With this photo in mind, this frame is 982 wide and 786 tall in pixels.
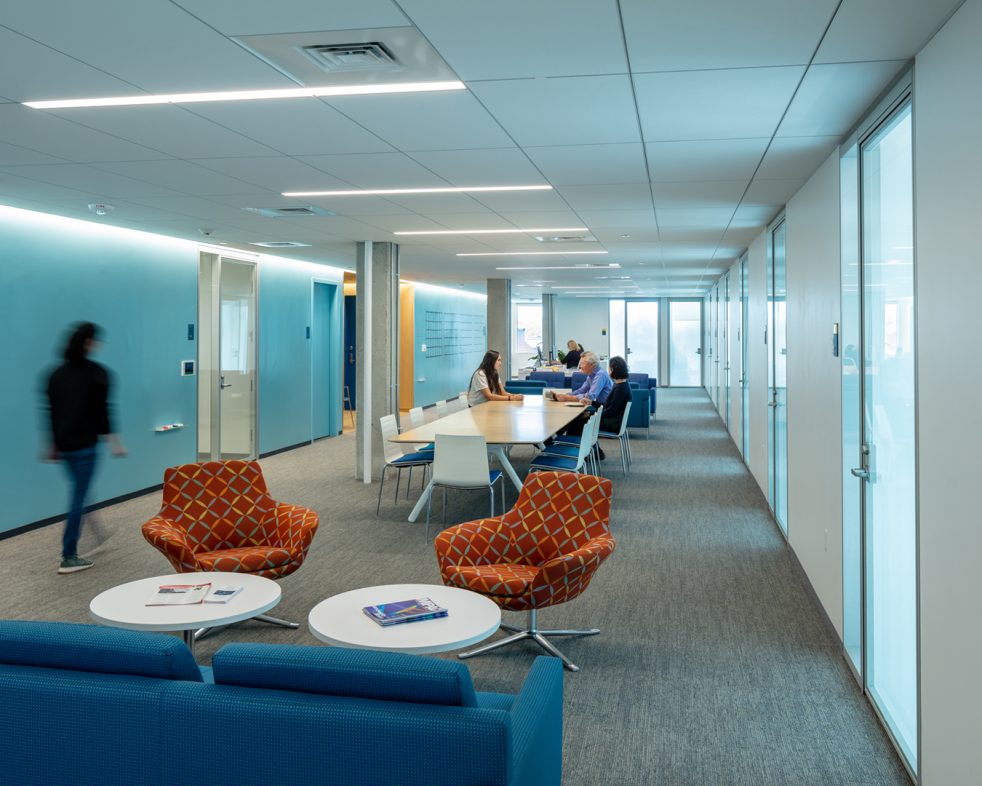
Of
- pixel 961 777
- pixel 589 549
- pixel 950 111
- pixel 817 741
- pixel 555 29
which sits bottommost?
pixel 817 741

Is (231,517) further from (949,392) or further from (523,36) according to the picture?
(949,392)

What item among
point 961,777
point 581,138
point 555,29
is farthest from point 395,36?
point 961,777

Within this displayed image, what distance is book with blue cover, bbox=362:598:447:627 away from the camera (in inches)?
134

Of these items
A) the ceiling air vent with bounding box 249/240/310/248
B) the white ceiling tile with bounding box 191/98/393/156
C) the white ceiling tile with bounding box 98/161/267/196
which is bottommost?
the white ceiling tile with bounding box 191/98/393/156

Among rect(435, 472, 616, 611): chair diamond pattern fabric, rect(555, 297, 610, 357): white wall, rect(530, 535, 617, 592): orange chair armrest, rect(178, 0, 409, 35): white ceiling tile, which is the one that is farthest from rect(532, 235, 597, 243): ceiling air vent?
rect(555, 297, 610, 357): white wall

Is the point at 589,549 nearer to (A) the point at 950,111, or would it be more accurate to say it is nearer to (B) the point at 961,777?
(B) the point at 961,777

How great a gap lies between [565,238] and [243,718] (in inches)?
294

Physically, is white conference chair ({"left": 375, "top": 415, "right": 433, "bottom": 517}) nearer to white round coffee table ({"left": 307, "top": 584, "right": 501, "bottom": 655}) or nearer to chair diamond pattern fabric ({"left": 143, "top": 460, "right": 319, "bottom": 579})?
chair diamond pattern fabric ({"left": 143, "top": 460, "right": 319, "bottom": 579})

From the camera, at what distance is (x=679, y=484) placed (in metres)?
9.41

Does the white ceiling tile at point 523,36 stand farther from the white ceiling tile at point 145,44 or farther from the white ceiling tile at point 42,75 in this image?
the white ceiling tile at point 42,75

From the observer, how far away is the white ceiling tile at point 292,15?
2.66 metres

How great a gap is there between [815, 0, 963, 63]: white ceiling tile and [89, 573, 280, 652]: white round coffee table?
302 cm

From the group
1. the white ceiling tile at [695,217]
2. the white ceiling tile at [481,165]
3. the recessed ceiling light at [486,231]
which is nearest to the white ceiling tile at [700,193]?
the white ceiling tile at [695,217]

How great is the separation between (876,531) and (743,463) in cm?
700
